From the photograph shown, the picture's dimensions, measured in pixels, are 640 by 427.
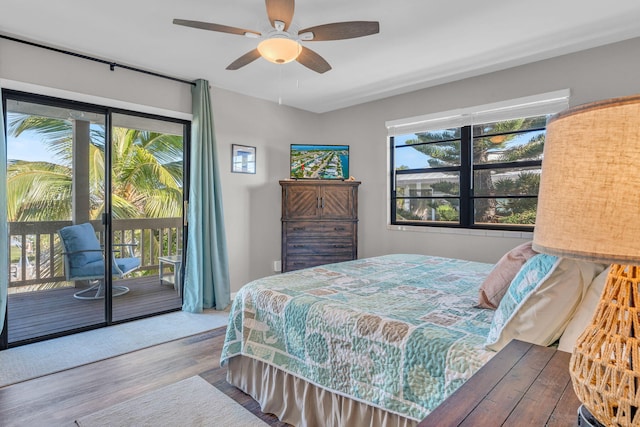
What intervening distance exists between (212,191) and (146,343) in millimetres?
1682

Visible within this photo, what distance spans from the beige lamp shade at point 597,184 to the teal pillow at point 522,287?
0.78 metres

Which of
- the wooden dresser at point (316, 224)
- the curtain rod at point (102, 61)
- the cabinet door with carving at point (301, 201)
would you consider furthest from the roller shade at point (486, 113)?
the curtain rod at point (102, 61)

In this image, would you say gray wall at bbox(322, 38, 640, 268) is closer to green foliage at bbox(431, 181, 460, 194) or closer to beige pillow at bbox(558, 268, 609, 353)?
green foliage at bbox(431, 181, 460, 194)

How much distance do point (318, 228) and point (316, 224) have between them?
0.18ft

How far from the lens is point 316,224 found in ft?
14.5

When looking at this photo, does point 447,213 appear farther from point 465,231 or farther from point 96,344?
point 96,344

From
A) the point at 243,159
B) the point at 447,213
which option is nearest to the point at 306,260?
the point at 243,159

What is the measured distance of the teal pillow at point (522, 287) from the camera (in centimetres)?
133

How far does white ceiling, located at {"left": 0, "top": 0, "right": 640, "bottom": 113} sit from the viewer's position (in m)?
2.47

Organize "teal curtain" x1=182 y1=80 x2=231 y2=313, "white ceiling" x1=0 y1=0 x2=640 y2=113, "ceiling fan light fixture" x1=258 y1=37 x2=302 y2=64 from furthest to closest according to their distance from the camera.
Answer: "teal curtain" x1=182 y1=80 x2=231 y2=313 < "white ceiling" x1=0 y1=0 x2=640 y2=113 < "ceiling fan light fixture" x1=258 y1=37 x2=302 y2=64

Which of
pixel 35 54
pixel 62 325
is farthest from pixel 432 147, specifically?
pixel 62 325

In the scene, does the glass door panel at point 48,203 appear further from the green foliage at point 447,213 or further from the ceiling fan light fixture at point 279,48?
the green foliage at point 447,213

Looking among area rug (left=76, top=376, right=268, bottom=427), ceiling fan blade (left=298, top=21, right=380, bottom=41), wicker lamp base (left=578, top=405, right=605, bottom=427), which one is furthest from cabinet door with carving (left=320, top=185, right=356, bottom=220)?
wicker lamp base (left=578, top=405, right=605, bottom=427)

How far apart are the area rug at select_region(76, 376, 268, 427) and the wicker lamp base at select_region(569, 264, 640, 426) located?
5.63 ft
